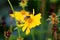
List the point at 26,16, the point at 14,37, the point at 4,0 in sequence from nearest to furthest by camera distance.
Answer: the point at 26,16 < the point at 14,37 < the point at 4,0

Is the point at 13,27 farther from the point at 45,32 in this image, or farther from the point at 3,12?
the point at 3,12

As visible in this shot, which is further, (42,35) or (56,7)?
(56,7)

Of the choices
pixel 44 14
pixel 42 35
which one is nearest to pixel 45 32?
pixel 42 35

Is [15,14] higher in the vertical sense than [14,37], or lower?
higher

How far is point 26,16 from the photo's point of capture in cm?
86

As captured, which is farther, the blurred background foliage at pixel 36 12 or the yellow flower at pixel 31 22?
the blurred background foliage at pixel 36 12

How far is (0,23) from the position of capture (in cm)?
104

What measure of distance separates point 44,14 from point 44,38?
157mm

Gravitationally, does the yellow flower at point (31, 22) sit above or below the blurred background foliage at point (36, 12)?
above

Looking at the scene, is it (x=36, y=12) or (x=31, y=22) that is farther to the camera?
(x=36, y=12)

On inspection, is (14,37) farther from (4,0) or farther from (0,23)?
(4,0)

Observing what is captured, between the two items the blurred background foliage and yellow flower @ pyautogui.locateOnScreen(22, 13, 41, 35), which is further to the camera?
the blurred background foliage

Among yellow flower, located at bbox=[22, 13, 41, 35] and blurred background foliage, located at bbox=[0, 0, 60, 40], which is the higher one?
yellow flower, located at bbox=[22, 13, 41, 35]

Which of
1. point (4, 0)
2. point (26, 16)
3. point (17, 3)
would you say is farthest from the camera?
point (4, 0)
